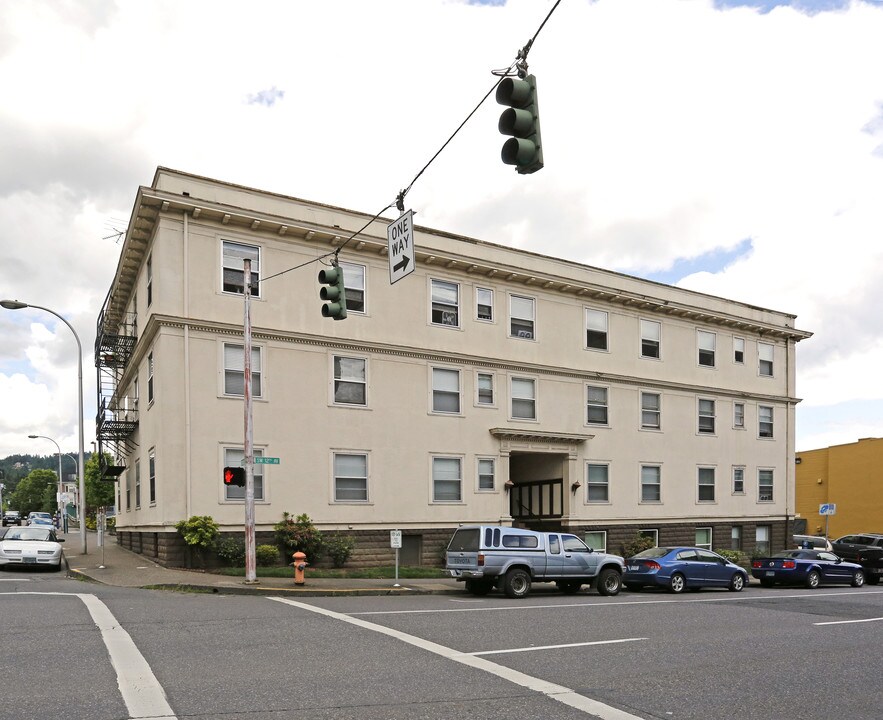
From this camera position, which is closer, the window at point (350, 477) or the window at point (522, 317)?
the window at point (350, 477)

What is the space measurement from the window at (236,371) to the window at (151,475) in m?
2.97

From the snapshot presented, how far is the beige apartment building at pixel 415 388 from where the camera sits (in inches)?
926

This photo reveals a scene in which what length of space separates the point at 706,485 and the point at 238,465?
788 inches

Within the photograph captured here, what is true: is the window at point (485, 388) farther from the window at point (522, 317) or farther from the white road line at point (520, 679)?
the white road line at point (520, 679)

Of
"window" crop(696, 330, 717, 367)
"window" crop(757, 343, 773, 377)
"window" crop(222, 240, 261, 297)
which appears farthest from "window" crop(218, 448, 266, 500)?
"window" crop(757, 343, 773, 377)

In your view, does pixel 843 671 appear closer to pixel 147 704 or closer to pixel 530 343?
pixel 147 704

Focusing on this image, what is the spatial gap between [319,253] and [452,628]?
15.0m

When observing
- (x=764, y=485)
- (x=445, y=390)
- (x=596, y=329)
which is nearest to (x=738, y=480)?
(x=764, y=485)

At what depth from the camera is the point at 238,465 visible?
78.1 ft

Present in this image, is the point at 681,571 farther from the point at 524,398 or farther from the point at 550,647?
the point at 550,647

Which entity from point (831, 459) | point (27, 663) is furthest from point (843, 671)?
point (831, 459)

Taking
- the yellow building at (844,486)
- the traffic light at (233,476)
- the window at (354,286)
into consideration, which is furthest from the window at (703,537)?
the traffic light at (233,476)

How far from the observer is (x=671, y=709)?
26.8 ft

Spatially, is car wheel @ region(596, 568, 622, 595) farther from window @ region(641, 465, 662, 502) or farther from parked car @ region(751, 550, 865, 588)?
window @ region(641, 465, 662, 502)
